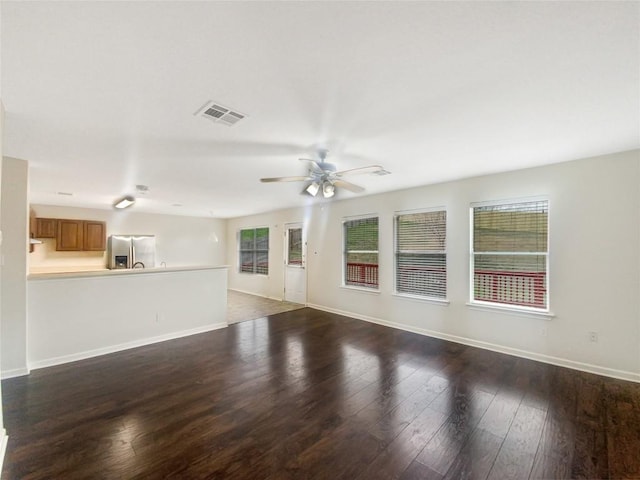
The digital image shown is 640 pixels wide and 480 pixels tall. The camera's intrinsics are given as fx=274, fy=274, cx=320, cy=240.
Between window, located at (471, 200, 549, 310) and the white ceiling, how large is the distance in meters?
0.78

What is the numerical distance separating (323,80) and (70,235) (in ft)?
25.2

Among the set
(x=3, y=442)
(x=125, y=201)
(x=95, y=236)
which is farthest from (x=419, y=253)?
(x=95, y=236)

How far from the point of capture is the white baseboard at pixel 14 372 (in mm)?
2949

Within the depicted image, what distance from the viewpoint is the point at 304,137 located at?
8.61ft

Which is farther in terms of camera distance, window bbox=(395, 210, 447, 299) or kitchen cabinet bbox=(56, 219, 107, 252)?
kitchen cabinet bbox=(56, 219, 107, 252)

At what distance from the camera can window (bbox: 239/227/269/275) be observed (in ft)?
26.6

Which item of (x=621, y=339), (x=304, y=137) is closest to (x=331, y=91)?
(x=304, y=137)

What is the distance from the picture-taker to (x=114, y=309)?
3.79 metres

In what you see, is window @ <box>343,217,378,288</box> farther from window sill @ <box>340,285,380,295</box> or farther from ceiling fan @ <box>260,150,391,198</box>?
ceiling fan @ <box>260,150,391,198</box>

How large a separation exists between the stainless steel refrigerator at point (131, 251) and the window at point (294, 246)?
3961mm

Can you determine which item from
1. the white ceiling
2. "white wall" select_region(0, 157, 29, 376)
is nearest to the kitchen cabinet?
the white ceiling

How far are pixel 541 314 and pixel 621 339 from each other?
0.70 m

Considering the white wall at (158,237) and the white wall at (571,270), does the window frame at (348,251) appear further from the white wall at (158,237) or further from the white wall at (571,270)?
the white wall at (158,237)

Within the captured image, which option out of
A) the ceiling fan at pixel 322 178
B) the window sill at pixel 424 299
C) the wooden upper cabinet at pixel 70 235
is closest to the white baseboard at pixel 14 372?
the ceiling fan at pixel 322 178
